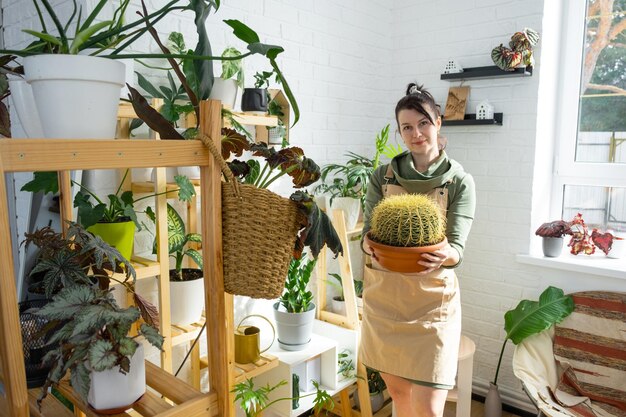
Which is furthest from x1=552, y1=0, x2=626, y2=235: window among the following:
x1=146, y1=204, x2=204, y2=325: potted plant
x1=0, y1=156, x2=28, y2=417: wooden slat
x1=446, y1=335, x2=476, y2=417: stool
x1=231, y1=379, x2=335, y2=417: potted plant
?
x1=0, y1=156, x2=28, y2=417: wooden slat

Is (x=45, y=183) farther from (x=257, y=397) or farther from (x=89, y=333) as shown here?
(x=257, y=397)

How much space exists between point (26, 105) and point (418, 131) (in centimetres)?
131

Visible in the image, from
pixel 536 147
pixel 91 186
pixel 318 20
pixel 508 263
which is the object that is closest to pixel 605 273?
pixel 508 263

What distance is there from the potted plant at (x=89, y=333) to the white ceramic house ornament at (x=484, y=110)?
2.21m

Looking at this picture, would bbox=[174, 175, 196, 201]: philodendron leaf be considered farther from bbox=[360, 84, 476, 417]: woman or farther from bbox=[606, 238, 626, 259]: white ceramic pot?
bbox=[606, 238, 626, 259]: white ceramic pot

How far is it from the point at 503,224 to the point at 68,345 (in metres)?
2.37

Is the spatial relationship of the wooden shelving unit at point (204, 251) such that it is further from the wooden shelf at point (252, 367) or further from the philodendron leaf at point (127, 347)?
the wooden shelf at point (252, 367)

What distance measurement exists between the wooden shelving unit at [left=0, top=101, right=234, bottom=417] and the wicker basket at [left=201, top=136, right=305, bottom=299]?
0.02m

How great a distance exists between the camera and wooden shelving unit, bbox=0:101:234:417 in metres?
0.64

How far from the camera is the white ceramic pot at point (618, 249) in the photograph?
2.43 metres

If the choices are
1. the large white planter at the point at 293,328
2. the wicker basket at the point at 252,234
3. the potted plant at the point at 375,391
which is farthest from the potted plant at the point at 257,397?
the wicker basket at the point at 252,234

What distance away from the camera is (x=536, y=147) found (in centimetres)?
249

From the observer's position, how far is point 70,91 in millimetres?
719

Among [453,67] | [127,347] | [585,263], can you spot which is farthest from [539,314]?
[127,347]
